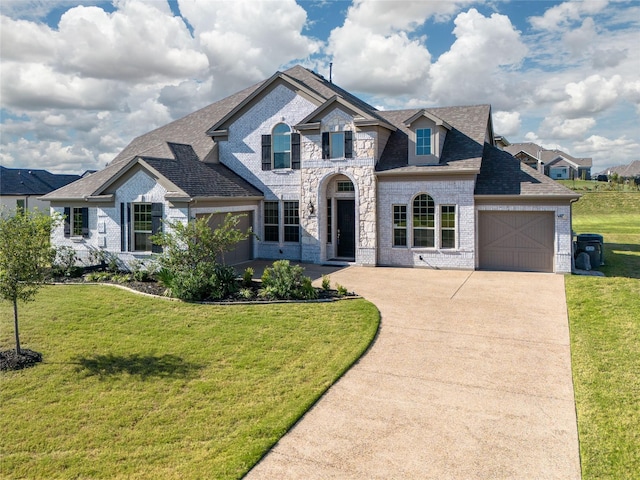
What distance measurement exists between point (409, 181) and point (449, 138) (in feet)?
9.62

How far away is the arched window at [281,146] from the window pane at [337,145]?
2.25m

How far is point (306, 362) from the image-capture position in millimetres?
8922

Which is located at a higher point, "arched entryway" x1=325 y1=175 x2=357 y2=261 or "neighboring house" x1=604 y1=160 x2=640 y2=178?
"neighboring house" x1=604 y1=160 x2=640 y2=178

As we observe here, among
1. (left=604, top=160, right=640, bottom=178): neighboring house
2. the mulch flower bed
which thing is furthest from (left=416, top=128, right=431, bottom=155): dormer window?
(left=604, top=160, right=640, bottom=178): neighboring house

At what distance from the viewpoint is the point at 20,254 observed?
359 inches

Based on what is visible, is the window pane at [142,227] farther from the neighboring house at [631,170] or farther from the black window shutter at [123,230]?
the neighboring house at [631,170]

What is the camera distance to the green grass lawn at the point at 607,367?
19.2ft

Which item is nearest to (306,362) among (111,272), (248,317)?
(248,317)

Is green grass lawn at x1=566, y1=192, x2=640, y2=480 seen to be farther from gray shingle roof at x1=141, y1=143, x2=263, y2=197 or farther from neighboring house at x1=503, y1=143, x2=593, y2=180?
neighboring house at x1=503, y1=143, x2=593, y2=180

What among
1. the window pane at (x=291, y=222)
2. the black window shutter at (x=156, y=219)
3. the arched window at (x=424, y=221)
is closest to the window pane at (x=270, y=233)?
the window pane at (x=291, y=222)

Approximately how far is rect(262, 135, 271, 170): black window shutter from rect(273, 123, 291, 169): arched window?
223 millimetres

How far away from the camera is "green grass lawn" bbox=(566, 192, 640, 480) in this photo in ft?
19.2

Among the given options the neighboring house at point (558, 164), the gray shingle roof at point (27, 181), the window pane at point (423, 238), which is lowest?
the window pane at point (423, 238)

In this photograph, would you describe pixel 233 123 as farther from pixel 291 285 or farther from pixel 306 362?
pixel 306 362
